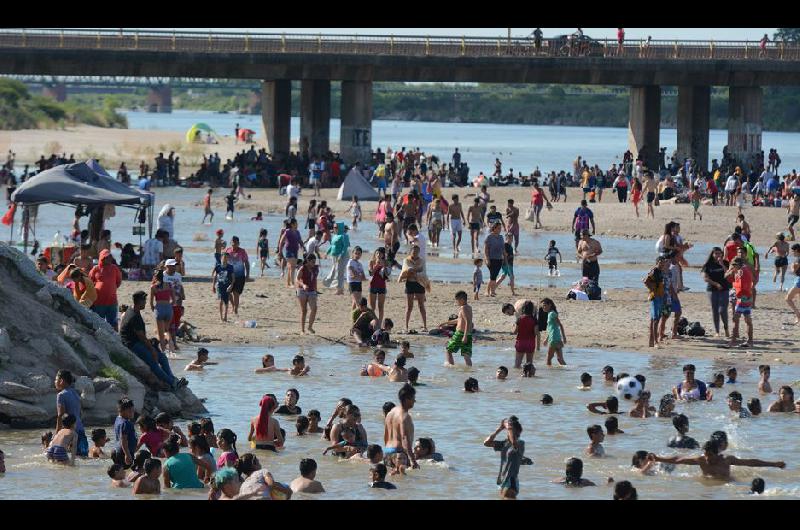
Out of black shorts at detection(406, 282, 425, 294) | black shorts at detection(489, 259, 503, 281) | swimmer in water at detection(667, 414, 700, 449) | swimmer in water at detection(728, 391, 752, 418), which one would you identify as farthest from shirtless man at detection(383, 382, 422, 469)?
black shorts at detection(489, 259, 503, 281)

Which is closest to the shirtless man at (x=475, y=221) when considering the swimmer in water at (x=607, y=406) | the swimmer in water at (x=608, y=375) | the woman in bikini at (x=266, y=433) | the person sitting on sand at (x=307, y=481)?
the swimmer in water at (x=608, y=375)

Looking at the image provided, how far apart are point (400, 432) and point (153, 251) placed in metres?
12.4

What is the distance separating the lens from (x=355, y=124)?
55.5 metres

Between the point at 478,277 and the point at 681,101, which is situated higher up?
the point at 681,101

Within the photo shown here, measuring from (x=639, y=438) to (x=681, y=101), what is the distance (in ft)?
135

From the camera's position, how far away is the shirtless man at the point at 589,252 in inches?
1002

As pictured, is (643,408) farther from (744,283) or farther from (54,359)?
(54,359)

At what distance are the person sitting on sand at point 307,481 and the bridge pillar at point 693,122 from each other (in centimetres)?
4367

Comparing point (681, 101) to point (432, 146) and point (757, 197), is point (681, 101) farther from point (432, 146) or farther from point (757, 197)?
point (432, 146)

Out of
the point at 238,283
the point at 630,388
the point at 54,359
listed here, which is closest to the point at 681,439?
the point at 630,388

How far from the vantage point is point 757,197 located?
44.7 metres
